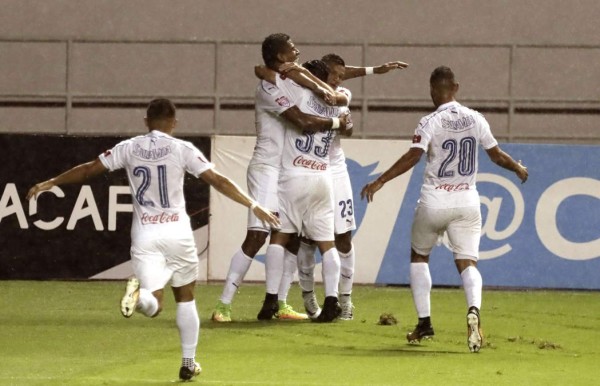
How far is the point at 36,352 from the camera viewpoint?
10.5 m

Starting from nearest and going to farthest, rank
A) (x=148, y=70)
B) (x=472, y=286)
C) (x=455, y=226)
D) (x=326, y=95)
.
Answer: (x=472, y=286) → (x=455, y=226) → (x=326, y=95) → (x=148, y=70)

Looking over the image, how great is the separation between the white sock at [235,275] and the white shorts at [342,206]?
1.14 metres

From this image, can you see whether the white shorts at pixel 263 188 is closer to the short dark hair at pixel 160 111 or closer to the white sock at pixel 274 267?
the white sock at pixel 274 267

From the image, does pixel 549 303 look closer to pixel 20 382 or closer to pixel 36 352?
pixel 36 352

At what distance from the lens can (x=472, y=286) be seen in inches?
429

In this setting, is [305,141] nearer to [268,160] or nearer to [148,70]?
[268,160]

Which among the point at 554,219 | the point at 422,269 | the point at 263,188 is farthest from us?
the point at 554,219

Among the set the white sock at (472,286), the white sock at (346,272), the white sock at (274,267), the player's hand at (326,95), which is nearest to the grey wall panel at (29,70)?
the white sock at (346,272)

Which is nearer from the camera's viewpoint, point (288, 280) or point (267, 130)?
point (267, 130)

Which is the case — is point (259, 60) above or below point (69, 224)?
above

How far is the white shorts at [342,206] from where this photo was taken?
1340cm

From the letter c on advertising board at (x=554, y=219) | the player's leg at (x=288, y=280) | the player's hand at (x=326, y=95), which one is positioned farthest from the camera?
the letter c on advertising board at (x=554, y=219)

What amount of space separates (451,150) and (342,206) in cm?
256

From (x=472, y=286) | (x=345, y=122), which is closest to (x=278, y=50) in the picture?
(x=345, y=122)
